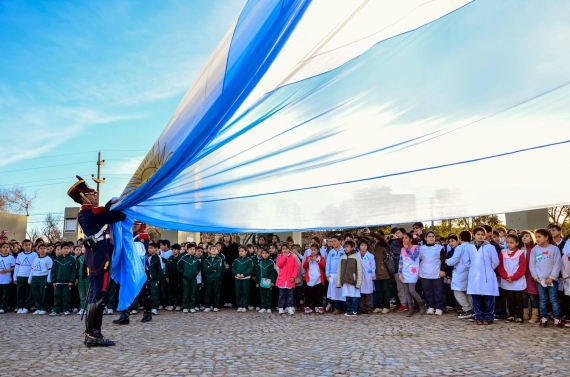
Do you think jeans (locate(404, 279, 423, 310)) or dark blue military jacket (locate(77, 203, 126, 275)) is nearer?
dark blue military jacket (locate(77, 203, 126, 275))

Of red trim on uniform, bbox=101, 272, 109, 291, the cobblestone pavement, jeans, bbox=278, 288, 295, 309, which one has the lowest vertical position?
the cobblestone pavement

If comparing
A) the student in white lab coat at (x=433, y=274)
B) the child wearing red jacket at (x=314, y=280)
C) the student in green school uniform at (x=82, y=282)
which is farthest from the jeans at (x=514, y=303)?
the student in green school uniform at (x=82, y=282)

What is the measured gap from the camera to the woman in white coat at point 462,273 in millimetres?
8375

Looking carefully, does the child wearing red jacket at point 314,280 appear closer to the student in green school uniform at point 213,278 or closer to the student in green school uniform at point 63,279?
the student in green school uniform at point 213,278

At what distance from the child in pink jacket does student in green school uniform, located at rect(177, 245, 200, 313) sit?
1.93 metres

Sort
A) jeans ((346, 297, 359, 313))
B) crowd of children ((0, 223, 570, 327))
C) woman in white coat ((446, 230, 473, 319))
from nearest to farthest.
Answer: crowd of children ((0, 223, 570, 327))
woman in white coat ((446, 230, 473, 319))
jeans ((346, 297, 359, 313))

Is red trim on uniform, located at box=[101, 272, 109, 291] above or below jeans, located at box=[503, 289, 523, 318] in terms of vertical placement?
above

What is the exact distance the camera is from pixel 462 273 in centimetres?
840

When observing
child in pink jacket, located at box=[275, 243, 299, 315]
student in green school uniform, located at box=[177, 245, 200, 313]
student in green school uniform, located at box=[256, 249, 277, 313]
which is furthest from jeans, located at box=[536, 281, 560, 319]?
student in green school uniform, located at box=[177, 245, 200, 313]

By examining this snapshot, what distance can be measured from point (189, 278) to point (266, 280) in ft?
5.84

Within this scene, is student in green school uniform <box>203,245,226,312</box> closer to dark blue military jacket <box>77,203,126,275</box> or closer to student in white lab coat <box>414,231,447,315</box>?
student in white lab coat <box>414,231,447,315</box>

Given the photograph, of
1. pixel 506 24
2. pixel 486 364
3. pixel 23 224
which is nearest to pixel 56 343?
pixel 486 364

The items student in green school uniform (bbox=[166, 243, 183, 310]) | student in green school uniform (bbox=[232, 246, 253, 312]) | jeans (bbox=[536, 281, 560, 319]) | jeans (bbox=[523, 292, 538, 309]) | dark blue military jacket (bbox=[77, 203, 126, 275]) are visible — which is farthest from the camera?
student in green school uniform (bbox=[166, 243, 183, 310])

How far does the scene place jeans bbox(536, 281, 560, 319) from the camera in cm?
714
